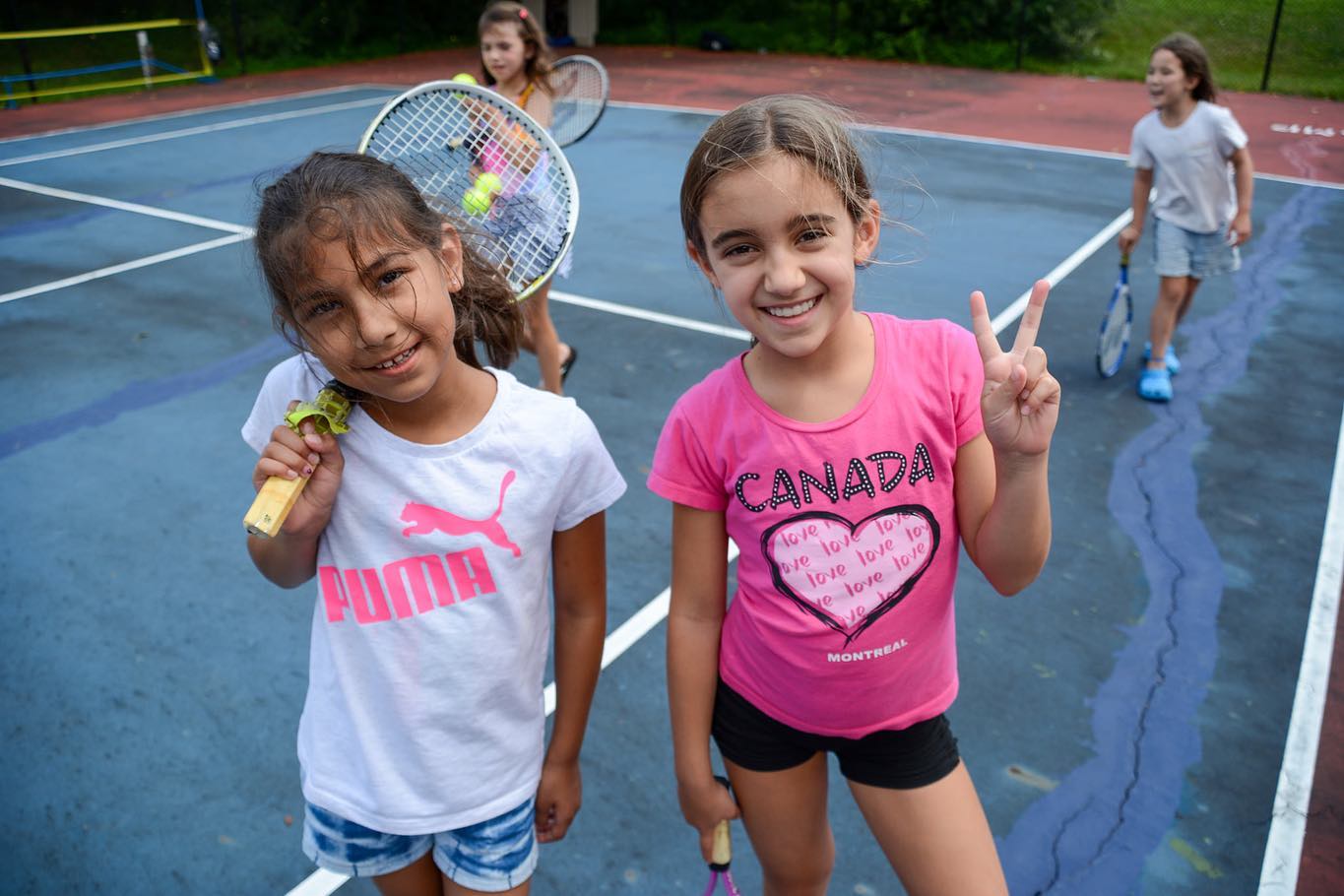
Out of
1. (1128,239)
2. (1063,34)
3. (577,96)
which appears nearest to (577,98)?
(577,96)

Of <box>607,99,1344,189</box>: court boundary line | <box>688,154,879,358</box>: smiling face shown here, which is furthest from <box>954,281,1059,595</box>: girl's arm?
<box>607,99,1344,189</box>: court boundary line

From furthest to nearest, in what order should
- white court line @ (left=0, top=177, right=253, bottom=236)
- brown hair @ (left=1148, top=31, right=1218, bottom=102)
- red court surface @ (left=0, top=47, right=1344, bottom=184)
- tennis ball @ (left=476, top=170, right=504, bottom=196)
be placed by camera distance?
1. red court surface @ (left=0, top=47, right=1344, bottom=184)
2. white court line @ (left=0, top=177, right=253, bottom=236)
3. brown hair @ (left=1148, top=31, right=1218, bottom=102)
4. tennis ball @ (left=476, top=170, right=504, bottom=196)

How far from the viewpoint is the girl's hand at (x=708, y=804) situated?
201 centimetres

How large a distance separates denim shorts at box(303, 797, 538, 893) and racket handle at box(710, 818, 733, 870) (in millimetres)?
343

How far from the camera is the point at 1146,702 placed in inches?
138

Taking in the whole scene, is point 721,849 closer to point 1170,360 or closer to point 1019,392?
point 1019,392

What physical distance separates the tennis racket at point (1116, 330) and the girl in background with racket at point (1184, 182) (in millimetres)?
155

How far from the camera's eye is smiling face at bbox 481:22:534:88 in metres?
5.37

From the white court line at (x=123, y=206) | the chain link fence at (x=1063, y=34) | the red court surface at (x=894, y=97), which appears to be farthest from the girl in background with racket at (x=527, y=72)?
the chain link fence at (x=1063, y=34)

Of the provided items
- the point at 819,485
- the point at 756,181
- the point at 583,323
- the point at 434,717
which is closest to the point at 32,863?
the point at 434,717

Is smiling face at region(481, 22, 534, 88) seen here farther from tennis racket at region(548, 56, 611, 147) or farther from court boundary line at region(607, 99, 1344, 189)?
court boundary line at region(607, 99, 1344, 189)

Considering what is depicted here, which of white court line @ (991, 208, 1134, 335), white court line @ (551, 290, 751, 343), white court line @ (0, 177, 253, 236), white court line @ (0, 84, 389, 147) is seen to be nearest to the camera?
white court line @ (551, 290, 751, 343)

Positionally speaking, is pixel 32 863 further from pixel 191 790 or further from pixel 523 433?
pixel 523 433

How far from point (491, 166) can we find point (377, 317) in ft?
4.74
